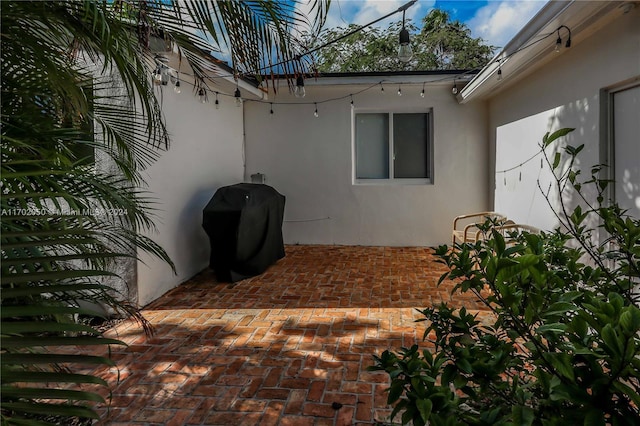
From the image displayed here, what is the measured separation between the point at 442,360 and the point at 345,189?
6.21 m

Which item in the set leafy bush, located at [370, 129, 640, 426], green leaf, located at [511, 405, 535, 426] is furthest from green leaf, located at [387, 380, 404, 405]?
green leaf, located at [511, 405, 535, 426]

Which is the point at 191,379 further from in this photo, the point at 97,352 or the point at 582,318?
the point at 582,318

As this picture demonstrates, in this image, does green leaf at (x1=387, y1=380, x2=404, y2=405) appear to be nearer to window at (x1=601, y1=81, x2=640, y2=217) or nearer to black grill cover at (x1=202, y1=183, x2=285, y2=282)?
window at (x1=601, y1=81, x2=640, y2=217)

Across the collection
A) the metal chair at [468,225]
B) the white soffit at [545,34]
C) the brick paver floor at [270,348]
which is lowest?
the brick paver floor at [270,348]

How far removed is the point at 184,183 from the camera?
5133mm

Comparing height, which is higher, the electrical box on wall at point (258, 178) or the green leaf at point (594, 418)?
the electrical box on wall at point (258, 178)

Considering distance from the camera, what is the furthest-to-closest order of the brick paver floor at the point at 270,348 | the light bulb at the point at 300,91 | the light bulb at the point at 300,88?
the light bulb at the point at 300,91, the light bulb at the point at 300,88, the brick paver floor at the point at 270,348

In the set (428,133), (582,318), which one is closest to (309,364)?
(582,318)

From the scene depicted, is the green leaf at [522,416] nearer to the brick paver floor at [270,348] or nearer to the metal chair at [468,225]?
the brick paver floor at [270,348]

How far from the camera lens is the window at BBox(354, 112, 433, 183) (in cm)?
714

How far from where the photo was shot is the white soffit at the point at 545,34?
2.95 metres

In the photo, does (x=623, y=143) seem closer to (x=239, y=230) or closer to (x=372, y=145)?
(x=239, y=230)

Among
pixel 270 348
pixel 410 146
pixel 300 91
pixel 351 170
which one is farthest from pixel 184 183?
pixel 410 146

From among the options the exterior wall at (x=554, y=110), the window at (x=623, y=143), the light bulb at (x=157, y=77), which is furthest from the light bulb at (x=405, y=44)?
the light bulb at (x=157, y=77)
